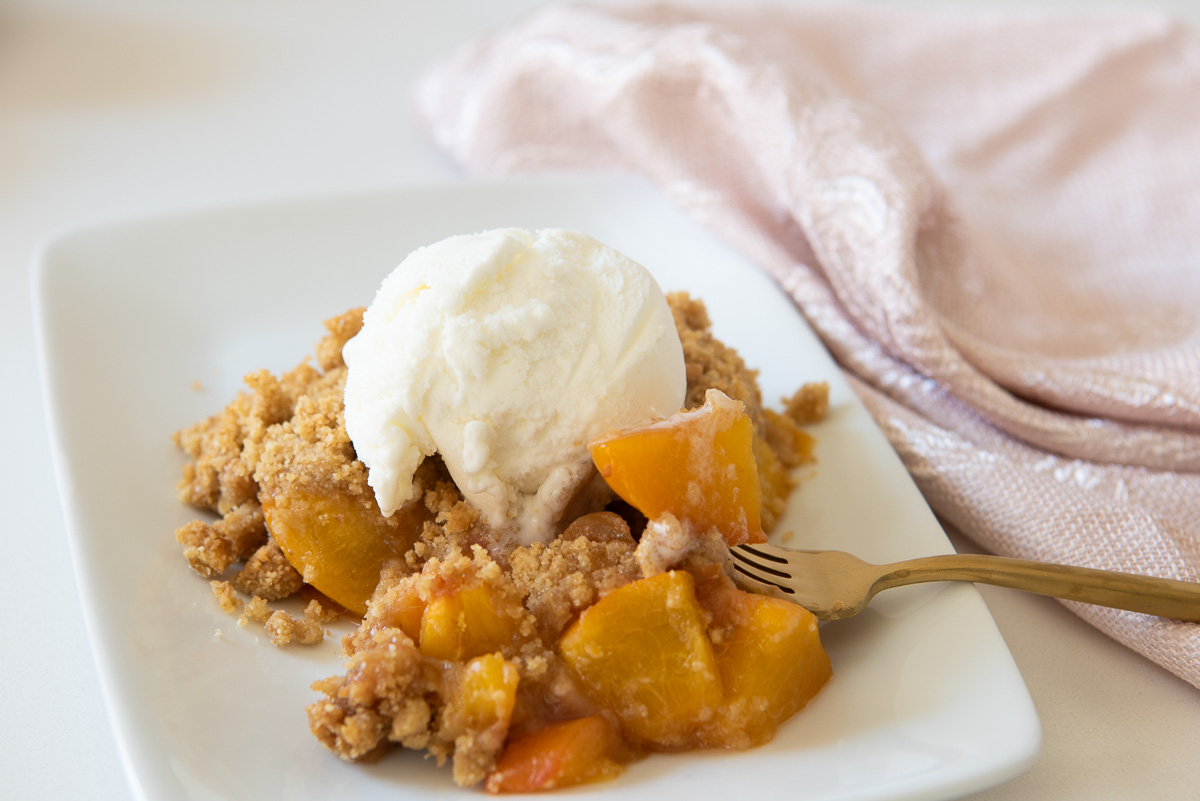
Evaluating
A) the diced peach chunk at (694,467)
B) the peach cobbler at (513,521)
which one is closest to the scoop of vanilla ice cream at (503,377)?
the peach cobbler at (513,521)

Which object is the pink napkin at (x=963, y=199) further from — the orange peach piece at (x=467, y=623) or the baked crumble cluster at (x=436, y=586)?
the orange peach piece at (x=467, y=623)

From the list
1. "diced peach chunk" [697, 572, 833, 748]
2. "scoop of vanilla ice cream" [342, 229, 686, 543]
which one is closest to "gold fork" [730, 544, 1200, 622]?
"diced peach chunk" [697, 572, 833, 748]

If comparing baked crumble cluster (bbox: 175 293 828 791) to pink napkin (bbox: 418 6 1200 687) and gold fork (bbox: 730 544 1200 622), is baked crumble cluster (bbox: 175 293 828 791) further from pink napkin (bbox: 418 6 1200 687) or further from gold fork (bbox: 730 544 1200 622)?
pink napkin (bbox: 418 6 1200 687)

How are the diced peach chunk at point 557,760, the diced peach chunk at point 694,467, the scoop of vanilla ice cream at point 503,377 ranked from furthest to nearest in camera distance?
the scoop of vanilla ice cream at point 503,377, the diced peach chunk at point 694,467, the diced peach chunk at point 557,760

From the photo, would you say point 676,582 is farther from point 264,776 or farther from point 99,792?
point 99,792

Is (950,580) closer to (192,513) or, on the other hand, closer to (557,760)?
(557,760)

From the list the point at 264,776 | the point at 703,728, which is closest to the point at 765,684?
the point at 703,728
